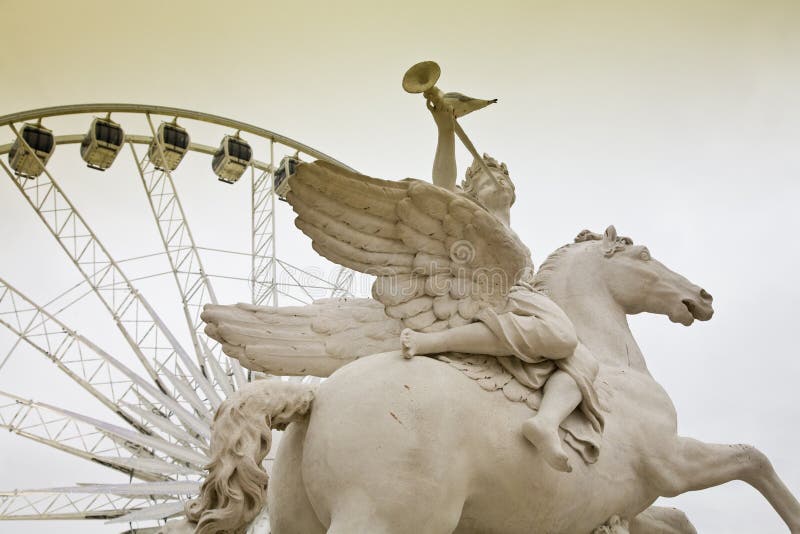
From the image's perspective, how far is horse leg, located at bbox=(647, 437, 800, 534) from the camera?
14.9 feet

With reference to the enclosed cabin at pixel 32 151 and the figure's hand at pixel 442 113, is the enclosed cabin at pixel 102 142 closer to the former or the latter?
the enclosed cabin at pixel 32 151

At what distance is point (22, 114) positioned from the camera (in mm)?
12367

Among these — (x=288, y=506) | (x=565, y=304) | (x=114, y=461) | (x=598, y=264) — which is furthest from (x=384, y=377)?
(x=114, y=461)

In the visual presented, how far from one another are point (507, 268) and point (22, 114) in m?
10.4

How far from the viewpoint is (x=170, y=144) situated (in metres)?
14.5

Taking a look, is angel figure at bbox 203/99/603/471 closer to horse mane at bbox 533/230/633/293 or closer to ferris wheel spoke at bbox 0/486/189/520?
horse mane at bbox 533/230/633/293

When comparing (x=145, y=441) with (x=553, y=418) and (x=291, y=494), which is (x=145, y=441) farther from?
(x=553, y=418)

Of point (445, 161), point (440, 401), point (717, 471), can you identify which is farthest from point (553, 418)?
point (445, 161)

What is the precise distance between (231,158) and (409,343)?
11.4 m

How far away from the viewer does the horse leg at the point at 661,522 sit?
501cm

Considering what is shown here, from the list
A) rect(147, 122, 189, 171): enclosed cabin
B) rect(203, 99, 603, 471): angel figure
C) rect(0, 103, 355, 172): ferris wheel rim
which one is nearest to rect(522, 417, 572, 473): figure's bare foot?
rect(203, 99, 603, 471): angel figure

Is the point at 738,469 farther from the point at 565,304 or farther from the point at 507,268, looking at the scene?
the point at 507,268

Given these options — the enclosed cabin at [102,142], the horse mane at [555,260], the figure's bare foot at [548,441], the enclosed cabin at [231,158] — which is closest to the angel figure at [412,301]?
the figure's bare foot at [548,441]

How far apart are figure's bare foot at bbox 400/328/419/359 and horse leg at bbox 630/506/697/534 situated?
1.94m
